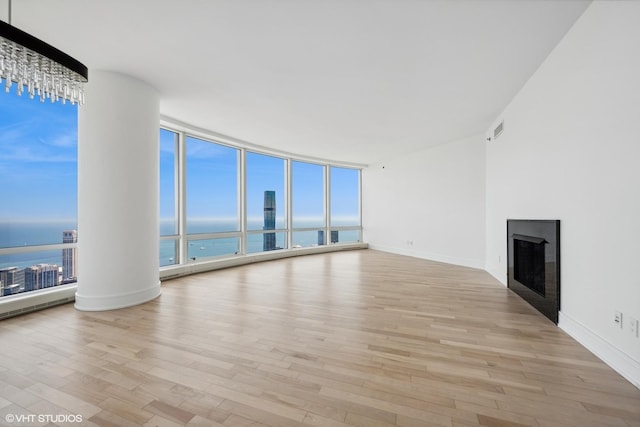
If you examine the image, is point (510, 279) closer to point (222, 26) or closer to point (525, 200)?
point (525, 200)

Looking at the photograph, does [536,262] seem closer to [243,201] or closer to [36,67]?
[36,67]

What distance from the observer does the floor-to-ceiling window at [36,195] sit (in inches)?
130

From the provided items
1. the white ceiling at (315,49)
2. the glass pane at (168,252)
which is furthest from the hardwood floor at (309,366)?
the white ceiling at (315,49)

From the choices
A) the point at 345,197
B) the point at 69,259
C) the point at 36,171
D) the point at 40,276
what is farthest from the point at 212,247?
the point at 345,197

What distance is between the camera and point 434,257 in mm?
7039

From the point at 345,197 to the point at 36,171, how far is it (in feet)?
24.0

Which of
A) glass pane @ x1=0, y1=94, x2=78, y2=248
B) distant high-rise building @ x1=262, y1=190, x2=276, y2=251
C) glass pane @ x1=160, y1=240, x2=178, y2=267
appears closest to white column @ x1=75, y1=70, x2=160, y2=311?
glass pane @ x1=0, y1=94, x2=78, y2=248

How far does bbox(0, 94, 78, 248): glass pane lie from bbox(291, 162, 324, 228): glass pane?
16.1ft

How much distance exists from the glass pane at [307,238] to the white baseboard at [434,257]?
184cm

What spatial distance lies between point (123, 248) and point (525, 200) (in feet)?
16.9

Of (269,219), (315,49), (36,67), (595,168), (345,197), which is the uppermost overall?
(315,49)

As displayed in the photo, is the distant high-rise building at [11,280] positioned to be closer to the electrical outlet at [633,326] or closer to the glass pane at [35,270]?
the glass pane at [35,270]

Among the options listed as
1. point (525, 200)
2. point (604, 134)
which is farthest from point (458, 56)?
point (525, 200)

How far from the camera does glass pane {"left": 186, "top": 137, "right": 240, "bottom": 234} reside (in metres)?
5.57
